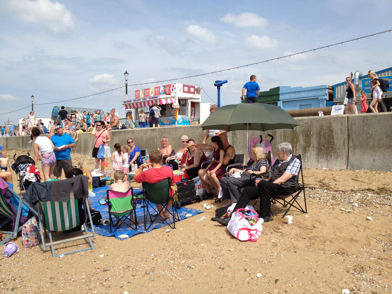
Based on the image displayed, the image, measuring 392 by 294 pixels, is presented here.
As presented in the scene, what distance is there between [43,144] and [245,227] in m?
5.05

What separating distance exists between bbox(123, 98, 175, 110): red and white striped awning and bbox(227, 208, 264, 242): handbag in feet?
48.9

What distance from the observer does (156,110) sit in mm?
13375

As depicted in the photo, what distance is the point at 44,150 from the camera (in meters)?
6.74

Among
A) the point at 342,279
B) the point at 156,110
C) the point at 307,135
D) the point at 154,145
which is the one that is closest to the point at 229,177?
the point at 342,279

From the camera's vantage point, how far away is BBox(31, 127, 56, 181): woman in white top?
21.9 feet

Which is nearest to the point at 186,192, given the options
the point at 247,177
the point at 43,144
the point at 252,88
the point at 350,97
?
the point at 247,177

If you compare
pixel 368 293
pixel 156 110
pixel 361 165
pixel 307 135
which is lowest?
pixel 368 293

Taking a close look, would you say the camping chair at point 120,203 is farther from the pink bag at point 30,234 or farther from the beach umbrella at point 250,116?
the beach umbrella at point 250,116

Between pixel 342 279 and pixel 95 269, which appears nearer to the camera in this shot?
pixel 342 279

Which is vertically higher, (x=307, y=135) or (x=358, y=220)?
(x=307, y=135)

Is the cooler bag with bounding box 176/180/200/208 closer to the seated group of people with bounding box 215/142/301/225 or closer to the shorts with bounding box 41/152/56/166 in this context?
the seated group of people with bounding box 215/142/301/225

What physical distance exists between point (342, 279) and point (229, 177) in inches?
104

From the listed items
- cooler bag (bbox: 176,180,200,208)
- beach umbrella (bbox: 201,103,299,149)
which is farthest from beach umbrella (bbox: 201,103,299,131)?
cooler bag (bbox: 176,180,200,208)

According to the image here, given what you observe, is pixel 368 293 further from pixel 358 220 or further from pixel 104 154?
pixel 104 154
